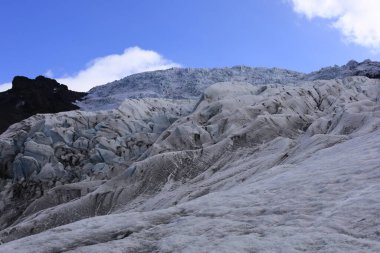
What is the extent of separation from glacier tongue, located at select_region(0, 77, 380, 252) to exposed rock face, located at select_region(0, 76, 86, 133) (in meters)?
25.3

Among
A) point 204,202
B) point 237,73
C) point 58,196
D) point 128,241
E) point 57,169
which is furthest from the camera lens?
point 237,73

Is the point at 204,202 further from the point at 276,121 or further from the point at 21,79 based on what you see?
the point at 21,79

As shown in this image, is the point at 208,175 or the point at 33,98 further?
the point at 33,98

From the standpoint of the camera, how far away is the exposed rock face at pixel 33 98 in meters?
89.5

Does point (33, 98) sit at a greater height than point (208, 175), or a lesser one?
greater

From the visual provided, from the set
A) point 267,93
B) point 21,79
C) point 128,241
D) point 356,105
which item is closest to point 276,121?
point 356,105

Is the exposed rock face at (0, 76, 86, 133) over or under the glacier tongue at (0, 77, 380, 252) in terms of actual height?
over

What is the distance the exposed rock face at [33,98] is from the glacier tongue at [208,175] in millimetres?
25299

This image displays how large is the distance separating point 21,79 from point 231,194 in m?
97.6

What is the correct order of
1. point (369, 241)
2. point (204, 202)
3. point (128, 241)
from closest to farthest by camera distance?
point (369, 241)
point (128, 241)
point (204, 202)

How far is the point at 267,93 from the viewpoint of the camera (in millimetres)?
58781

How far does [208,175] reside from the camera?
34781 millimetres

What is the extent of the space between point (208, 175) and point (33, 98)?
6890 cm

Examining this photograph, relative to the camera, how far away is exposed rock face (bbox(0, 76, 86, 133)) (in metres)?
89.5
